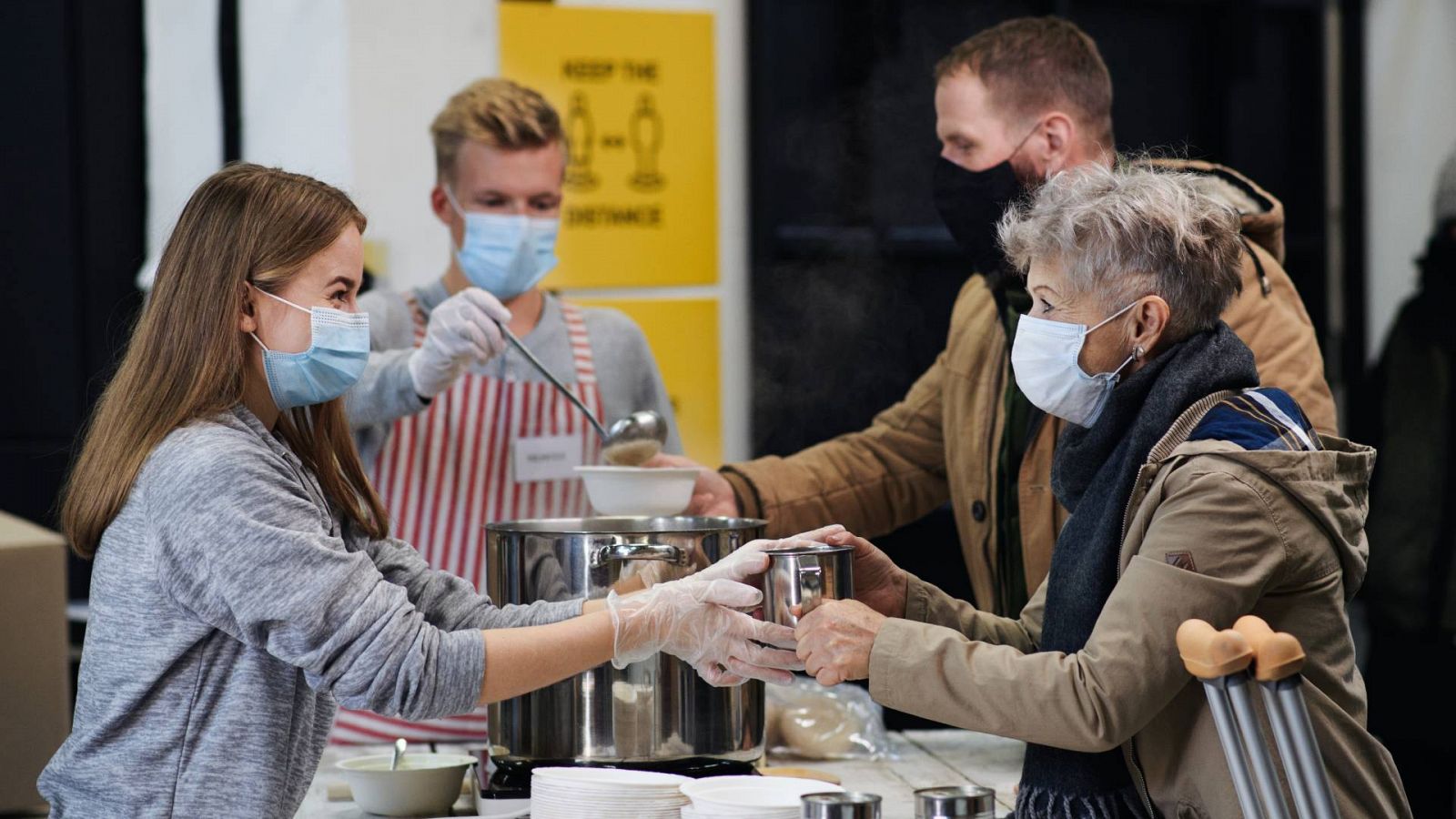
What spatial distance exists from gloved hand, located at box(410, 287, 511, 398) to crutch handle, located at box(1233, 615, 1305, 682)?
1334mm

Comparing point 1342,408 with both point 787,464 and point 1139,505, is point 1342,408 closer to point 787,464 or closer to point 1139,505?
point 787,464

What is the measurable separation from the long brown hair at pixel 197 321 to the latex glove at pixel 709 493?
0.84 meters

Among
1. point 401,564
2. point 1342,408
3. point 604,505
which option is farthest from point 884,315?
point 401,564

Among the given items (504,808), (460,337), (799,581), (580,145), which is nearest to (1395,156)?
(580,145)

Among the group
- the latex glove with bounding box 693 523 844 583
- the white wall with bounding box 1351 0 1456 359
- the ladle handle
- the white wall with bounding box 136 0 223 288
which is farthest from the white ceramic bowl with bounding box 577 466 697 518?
the white wall with bounding box 1351 0 1456 359

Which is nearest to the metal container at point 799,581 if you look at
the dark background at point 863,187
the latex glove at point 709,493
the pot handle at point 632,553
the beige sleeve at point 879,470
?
the pot handle at point 632,553

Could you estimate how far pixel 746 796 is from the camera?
1516 mm

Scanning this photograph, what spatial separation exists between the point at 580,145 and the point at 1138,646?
8.64ft

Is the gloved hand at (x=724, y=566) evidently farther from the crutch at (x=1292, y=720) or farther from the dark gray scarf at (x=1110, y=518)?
the crutch at (x=1292, y=720)

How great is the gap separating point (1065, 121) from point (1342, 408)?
2.30 m

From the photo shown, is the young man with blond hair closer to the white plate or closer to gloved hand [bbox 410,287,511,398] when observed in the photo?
gloved hand [bbox 410,287,511,398]

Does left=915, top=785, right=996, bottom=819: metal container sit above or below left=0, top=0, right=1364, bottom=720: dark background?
below

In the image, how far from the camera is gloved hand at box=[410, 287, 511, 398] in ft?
7.45

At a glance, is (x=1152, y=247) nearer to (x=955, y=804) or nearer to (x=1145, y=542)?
(x=1145, y=542)
